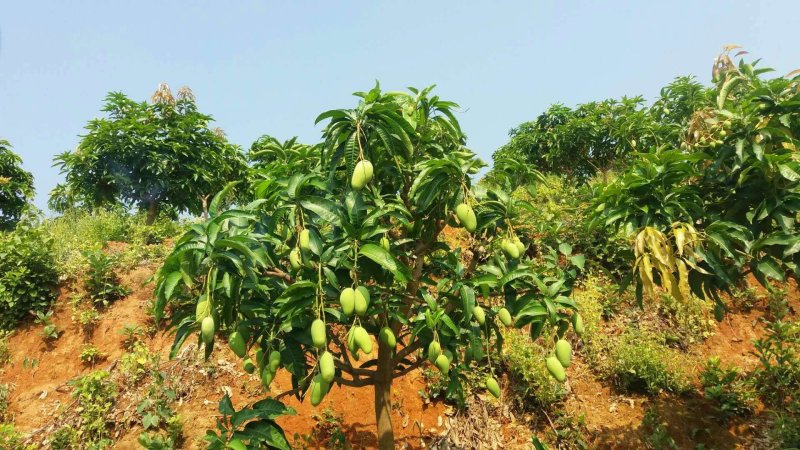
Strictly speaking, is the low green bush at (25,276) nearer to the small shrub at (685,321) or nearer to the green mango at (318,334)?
the green mango at (318,334)

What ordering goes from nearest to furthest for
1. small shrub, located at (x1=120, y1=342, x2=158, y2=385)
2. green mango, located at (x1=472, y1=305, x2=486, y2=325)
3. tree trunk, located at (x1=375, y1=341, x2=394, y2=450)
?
1. green mango, located at (x1=472, y1=305, x2=486, y2=325)
2. tree trunk, located at (x1=375, y1=341, x2=394, y2=450)
3. small shrub, located at (x1=120, y1=342, x2=158, y2=385)

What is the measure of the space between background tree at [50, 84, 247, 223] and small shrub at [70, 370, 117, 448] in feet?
13.4

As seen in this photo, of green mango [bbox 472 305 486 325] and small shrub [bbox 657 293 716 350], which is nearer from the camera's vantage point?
green mango [bbox 472 305 486 325]

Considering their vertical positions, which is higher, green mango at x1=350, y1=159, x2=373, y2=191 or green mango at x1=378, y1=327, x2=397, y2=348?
green mango at x1=350, y1=159, x2=373, y2=191

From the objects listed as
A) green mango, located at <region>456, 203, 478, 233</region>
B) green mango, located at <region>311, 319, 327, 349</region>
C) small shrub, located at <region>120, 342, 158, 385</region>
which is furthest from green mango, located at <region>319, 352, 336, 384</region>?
small shrub, located at <region>120, 342, 158, 385</region>

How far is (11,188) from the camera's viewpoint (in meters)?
9.48

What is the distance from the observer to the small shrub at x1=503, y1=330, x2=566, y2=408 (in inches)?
176

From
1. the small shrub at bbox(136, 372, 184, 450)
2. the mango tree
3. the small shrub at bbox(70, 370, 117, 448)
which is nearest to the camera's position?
the mango tree

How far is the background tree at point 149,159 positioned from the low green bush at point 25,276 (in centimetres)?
240

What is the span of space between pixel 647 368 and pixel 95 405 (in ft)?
15.7

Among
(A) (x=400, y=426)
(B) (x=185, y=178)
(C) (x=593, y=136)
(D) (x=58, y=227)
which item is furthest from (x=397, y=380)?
(C) (x=593, y=136)

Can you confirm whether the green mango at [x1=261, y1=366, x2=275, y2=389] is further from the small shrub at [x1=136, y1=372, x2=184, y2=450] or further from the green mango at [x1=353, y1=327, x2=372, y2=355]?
the small shrub at [x1=136, y1=372, x2=184, y2=450]

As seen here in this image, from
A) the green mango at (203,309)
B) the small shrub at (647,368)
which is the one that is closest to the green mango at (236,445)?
the green mango at (203,309)

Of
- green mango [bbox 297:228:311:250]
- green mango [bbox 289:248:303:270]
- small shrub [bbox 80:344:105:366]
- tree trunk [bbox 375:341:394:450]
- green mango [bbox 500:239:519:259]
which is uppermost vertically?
green mango [bbox 297:228:311:250]
